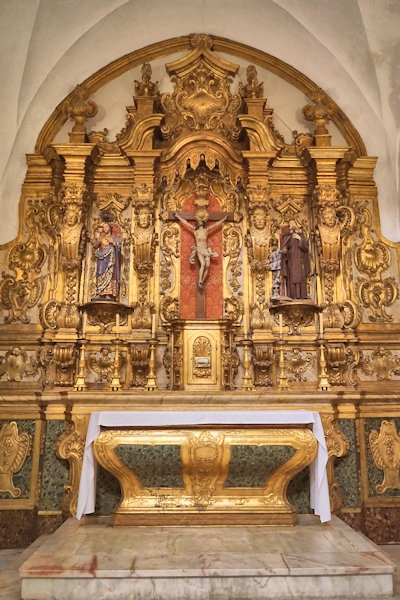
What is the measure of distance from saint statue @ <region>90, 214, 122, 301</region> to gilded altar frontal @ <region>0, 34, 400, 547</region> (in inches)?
1.0

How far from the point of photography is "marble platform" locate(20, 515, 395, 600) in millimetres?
4094

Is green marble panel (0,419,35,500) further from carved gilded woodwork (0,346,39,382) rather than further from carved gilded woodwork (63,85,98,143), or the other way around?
carved gilded woodwork (63,85,98,143)

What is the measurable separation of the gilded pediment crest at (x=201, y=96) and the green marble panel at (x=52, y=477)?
448 centimetres

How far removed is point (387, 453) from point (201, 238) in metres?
3.60

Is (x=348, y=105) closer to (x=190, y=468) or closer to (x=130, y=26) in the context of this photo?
(x=130, y=26)

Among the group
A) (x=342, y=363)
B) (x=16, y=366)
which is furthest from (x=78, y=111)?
(x=342, y=363)

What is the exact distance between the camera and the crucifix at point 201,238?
7238 millimetres

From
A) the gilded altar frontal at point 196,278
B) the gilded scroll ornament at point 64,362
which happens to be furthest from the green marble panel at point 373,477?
the gilded scroll ornament at point 64,362

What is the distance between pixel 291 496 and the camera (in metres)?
6.10

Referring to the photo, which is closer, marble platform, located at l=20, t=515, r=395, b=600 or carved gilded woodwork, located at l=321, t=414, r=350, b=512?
marble platform, located at l=20, t=515, r=395, b=600

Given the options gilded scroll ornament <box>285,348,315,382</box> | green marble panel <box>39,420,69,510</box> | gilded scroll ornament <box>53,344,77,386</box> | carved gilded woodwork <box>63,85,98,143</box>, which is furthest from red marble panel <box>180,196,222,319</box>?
green marble panel <box>39,420,69,510</box>

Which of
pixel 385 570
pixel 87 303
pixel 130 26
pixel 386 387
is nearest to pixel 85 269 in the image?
pixel 87 303

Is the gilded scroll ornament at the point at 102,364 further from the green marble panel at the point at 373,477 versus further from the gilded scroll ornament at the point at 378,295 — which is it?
the gilded scroll ornament at the point at 378,295

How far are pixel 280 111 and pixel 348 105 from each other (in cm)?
100
